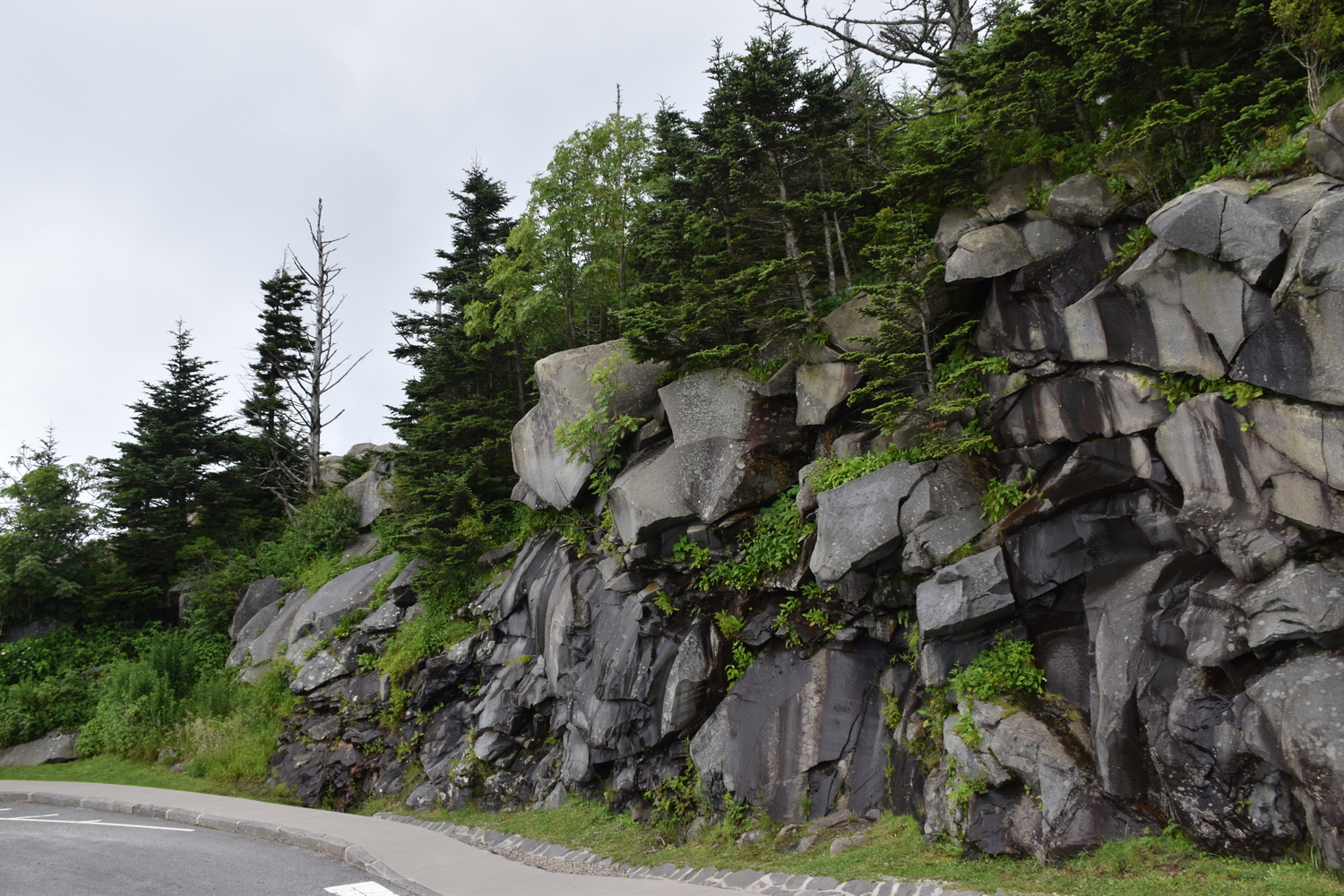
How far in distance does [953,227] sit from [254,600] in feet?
78.5

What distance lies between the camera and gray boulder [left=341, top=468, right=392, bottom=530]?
22.9 meters

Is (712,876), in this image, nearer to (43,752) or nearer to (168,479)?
(43,752)

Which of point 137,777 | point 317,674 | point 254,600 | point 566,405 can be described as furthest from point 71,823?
point 566,405

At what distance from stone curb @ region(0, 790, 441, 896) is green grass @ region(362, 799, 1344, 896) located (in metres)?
2.96

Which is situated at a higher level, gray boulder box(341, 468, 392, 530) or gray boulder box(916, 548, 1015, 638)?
gray boulder box(341, 468, 392, 530)

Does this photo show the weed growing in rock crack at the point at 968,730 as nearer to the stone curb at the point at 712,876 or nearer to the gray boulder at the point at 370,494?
the stone curb at the point at 712,876

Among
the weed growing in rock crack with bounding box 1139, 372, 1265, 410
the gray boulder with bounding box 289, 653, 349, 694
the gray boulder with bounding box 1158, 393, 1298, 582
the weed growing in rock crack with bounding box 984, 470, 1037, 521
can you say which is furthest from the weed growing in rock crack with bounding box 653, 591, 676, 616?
the gray boulder with bounding box 289, 653, 349, 694

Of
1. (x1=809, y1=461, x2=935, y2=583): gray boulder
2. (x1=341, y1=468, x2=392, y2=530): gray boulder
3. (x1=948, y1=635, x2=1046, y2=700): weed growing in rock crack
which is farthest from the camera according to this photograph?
(x1=341, y1=468, x2=392, y2=530): gray boulder

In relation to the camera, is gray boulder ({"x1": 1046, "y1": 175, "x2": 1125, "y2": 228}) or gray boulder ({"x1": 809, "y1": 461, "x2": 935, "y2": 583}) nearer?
gray boulder ({"x1": 1046, "y1": 175, "x2": 1125, "y2": 228})

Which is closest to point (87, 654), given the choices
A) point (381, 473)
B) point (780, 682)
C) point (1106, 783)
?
point (381, 473)

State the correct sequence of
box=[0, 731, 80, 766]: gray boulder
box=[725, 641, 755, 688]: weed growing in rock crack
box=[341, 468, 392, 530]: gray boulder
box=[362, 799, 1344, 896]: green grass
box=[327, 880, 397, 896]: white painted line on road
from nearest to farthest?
box=[362, 799, 1344, 896]: green grass, box=[327, 880, 397, 896]: white painted line on road, box=[725, 641, 755, 688]: weed growing in rock crack, box=[0, 731, 80, 766]: gray boulder, box=[341, 468, 392, 530]: gray boulder

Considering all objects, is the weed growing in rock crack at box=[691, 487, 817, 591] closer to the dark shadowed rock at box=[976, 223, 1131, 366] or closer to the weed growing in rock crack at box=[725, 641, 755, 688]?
the weed growing in rock crack at box=[725, 641, 755, 688]

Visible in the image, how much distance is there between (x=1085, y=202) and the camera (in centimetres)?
941

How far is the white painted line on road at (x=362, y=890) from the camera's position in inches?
339
